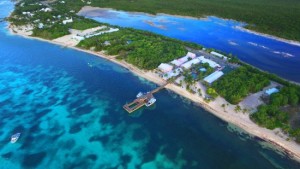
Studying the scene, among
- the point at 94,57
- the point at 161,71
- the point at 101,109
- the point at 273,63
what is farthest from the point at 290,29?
the point at 101,109

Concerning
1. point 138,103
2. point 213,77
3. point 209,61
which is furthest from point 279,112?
point 138,103

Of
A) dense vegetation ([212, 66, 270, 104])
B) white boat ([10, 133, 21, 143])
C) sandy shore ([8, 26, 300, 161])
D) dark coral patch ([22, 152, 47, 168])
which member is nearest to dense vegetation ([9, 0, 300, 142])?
dense vegetation ([212, 66, 270, 104])

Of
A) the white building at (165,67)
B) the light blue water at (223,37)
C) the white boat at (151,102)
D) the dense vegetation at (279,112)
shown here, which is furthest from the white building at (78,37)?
the dense vegetation at (279,112)

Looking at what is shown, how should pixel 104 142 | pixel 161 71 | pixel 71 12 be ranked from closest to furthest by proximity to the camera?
pixel 104 142, pixel 161 71, pixel 71 12

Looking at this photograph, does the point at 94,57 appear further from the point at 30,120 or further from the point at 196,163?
the point at 196,163

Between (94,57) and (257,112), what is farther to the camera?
(94,57)
